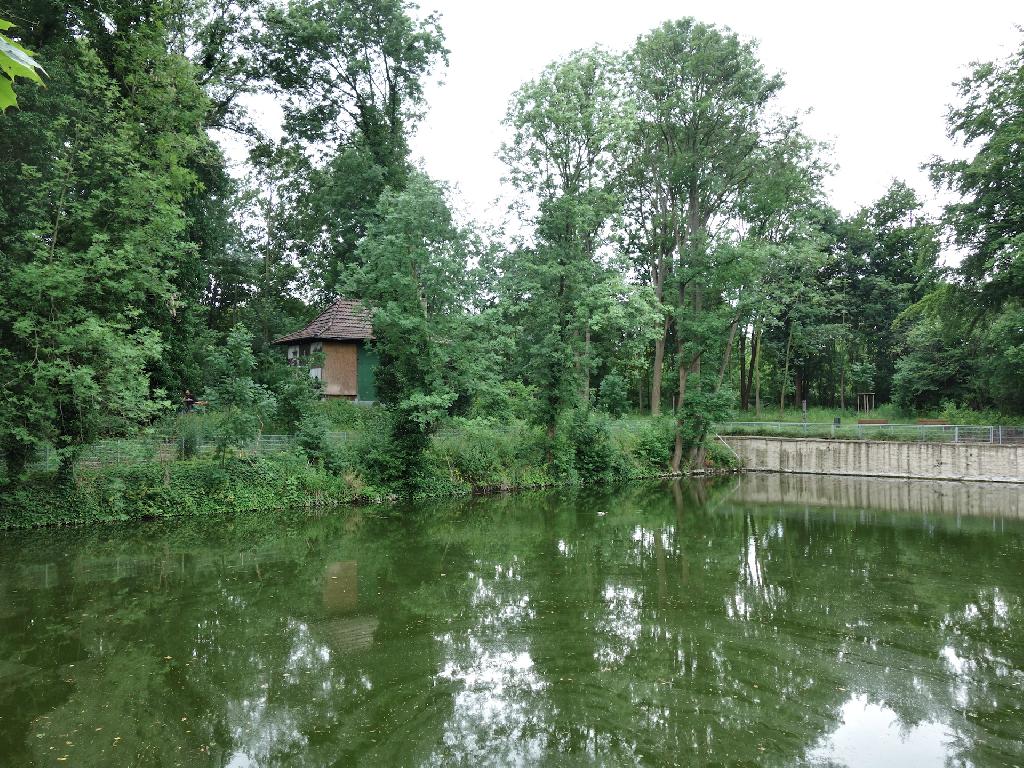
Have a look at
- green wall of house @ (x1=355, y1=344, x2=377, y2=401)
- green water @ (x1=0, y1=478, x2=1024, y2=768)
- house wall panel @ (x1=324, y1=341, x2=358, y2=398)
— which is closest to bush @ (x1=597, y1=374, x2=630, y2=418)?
green wall of house @ (x1=355, y1=344, x2=377, y2=401)

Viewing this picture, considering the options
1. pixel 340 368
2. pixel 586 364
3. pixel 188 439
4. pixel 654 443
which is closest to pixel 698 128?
pixel 586 364

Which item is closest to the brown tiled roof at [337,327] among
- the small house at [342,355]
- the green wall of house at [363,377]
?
the small house at [342,355]

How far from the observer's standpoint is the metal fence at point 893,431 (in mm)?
26578

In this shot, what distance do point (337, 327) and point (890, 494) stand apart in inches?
933

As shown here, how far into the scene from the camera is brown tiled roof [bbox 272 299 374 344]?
30.2m

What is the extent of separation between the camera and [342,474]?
20.4 metres

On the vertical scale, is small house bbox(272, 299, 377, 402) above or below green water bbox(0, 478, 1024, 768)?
above

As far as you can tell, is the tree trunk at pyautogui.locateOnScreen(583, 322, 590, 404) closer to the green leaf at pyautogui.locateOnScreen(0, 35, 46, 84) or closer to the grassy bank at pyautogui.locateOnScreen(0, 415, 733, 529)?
the grassy bank at pyautogui.locateOnScreen(0, 415, 733, 529)

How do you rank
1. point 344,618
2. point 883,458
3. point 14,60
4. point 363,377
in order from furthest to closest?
1. point 363,377
2. point 883,458
3. point 344,618
4. point 14,60

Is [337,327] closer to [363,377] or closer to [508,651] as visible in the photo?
[363,377]

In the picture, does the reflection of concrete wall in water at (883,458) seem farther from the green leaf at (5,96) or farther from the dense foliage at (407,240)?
the green leaf at (5,96)

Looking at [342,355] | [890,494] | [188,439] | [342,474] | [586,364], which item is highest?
[342,355]

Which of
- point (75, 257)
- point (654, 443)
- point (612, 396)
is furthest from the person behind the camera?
point (612, 396)

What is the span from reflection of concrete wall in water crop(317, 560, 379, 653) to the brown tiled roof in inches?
753
